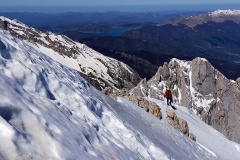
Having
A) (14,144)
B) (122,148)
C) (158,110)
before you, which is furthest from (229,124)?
(14,144)

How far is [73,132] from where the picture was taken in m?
14.5

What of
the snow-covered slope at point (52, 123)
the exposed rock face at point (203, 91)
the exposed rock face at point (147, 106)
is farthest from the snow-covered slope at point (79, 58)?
the snow-covered slope at point (52, 123)

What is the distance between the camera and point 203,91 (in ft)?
226

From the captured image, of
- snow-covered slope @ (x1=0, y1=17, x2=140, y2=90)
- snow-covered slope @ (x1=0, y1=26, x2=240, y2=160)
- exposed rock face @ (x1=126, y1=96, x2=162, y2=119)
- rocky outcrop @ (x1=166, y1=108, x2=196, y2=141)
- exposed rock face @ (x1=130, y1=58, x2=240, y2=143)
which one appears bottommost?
snow-covered slope @ (x1=0, y1=17, x2=140, y2=90)

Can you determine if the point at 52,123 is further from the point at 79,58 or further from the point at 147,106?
the point at 79,58

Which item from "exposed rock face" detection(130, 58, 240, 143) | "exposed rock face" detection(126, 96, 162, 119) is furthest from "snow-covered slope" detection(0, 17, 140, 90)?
"exposed rock face" detection(126, 96, 162, 119)

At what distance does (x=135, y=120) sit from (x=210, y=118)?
37.1 meters

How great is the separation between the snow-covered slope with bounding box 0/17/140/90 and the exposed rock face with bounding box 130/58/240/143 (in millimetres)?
74476

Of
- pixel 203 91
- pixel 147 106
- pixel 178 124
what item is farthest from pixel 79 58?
pixel 178 124

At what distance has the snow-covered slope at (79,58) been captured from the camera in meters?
156

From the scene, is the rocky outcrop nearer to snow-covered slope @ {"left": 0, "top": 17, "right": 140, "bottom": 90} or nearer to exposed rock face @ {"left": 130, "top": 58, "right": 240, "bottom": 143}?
exposed rock face @ {"left": 130, "top": 58, "right": 240, "bottom": 143}

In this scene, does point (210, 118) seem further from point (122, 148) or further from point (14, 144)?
point (14, 144)

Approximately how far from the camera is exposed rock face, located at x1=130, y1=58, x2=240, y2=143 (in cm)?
6109

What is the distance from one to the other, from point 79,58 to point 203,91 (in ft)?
346
